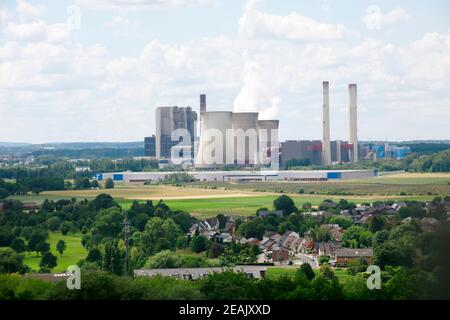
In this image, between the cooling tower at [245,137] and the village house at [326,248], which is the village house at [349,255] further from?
the cooling tower at [245,137]

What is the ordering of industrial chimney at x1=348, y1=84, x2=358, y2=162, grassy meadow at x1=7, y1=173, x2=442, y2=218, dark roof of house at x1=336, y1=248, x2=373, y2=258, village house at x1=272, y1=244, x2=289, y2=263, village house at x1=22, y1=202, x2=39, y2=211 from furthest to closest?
industrial chimney at x1=348, y1=84, x2=358, y2=162
grassy meadow at x1=7, y1=173, x2=442, y2=218
village house at x1=22, y1=202, x2=39, y2=211
village house at x1=272, y1=244, x2=289, y2=263
dark roof of house at x1=336, y1=248, x2=373, y2=258

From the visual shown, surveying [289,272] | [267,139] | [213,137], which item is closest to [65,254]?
[289,272]

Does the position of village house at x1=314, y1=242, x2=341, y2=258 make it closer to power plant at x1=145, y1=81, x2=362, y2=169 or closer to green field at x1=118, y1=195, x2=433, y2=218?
green field at x1=118, y1=195, x2=433, y2=218

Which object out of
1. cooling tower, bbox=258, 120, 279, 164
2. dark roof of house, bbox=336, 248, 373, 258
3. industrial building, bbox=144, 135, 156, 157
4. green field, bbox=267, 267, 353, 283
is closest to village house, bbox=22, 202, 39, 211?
dark roof of house, bbox=336, 248, 373, 258

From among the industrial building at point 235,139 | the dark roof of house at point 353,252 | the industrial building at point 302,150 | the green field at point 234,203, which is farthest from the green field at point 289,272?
the industrial building at point 302,150

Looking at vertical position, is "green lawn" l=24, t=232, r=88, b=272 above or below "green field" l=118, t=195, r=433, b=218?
below

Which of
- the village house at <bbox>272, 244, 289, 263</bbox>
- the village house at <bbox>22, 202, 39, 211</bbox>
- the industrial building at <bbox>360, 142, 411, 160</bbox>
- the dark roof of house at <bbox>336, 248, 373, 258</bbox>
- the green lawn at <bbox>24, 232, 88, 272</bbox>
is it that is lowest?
the village house at <bbox>272, 244, 289, 263</bbox>
